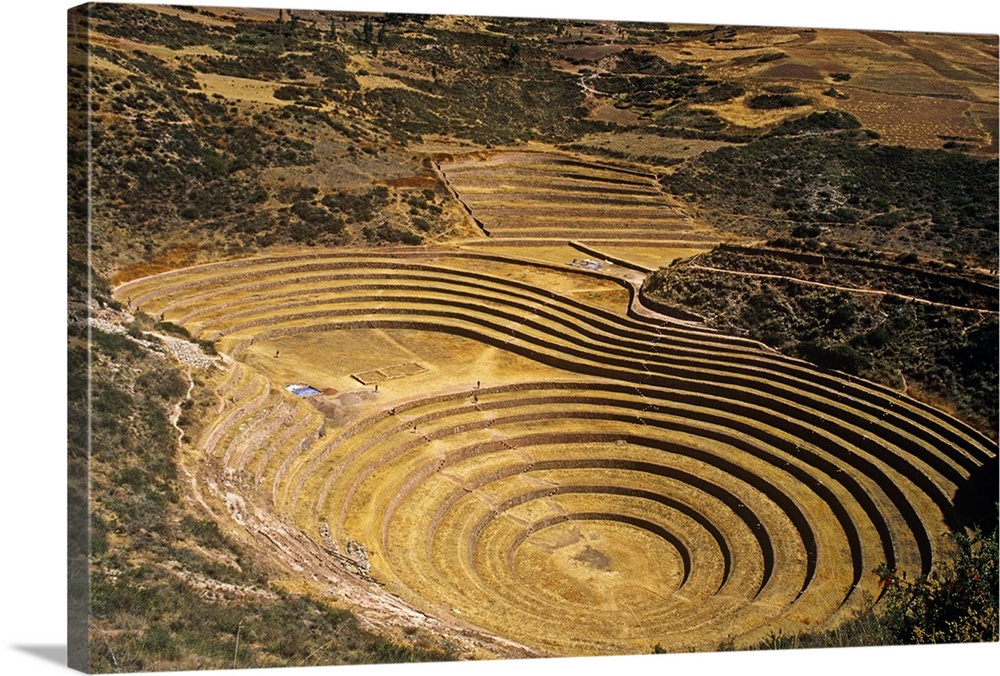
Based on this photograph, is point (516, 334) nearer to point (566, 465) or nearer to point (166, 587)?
point (566, 465)

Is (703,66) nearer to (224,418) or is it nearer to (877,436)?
(877,436)

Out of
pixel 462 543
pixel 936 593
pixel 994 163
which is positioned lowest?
pixel 462 543

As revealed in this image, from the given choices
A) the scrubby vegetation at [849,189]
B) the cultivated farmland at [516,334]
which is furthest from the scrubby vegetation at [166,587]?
the scrubby vegetation at [849,189]

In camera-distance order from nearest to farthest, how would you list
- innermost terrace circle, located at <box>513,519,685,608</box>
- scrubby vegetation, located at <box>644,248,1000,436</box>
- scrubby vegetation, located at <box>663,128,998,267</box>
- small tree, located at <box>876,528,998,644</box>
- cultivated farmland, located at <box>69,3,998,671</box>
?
cultivated farmland, located at <box>69,3,998,671</box>, small tree, located at <box>876,528,998,644</box>, innermost terrace circle, located at <box>513,519,685,608</box>, scrubby vegetation, located at <box>644,248,1000,436</box>, scrubby vegetation, located at <box>663,128,998,267</box>

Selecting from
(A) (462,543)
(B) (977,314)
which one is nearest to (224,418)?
(A) (462,543)

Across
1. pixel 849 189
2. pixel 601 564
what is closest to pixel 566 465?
pixel 601 564

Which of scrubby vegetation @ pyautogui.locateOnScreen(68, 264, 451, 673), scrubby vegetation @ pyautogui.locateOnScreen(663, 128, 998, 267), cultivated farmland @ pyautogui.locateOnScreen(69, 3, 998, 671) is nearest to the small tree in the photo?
cultivated farmland @ pyautogui.locateOnScreen(69, 3, 998, 671)

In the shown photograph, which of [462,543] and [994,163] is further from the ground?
[994,163]

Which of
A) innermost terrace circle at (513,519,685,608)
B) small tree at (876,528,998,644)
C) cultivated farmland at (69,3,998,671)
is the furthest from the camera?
innermost terrace circle at (513,519,685,608)

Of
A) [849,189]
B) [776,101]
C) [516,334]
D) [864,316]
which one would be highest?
[776,101]

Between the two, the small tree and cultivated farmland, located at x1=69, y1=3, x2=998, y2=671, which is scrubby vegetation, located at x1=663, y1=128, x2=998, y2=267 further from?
the small tree

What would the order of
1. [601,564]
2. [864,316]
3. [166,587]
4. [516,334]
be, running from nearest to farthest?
1. [166,587]
2. [601,564]
3. [864,316]
4. [516,334]
